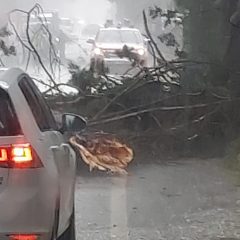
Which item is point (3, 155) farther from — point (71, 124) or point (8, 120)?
point (71, 124)

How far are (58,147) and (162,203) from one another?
142 inches

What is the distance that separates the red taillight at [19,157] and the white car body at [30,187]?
0.07ft

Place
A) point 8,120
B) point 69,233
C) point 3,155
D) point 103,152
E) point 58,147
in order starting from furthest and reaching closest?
point 103,152 < point 69,233 < point 58,147 < point 8,120 < point 3,155

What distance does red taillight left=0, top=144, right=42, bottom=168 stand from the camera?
4.94 metres

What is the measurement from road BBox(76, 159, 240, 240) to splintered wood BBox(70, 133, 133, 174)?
182 mm

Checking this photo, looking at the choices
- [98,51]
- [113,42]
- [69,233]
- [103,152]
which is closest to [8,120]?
[69,233]

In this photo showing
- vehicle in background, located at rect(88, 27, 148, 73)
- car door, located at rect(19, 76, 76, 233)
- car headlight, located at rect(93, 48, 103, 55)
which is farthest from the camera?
car headlight, located at rect(93, 48, 103, 55)

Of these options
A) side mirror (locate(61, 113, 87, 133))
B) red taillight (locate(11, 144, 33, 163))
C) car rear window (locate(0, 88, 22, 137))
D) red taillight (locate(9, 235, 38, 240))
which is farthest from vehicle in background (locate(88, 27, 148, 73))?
red taillight (locate(9, 235, 38, 240))

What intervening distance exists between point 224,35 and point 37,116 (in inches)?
356

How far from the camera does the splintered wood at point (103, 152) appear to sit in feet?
35.9

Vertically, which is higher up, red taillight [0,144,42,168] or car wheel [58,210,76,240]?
red taillight [0,144,42,168]

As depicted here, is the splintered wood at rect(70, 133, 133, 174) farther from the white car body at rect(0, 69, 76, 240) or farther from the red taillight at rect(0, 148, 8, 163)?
the red taillight at rect(0, 148, 8, 163)

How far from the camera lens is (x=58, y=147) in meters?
5.75

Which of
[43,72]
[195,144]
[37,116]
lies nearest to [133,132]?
[195,144]
